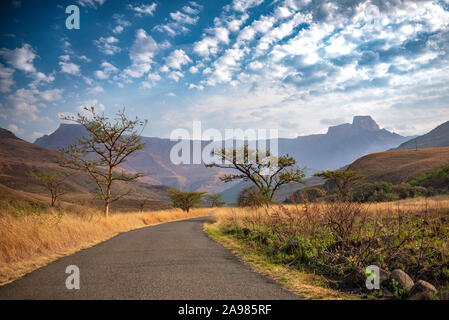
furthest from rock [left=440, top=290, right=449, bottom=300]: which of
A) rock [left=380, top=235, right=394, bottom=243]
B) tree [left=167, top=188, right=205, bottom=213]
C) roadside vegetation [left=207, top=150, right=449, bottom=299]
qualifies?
tree [left=167, top=188, right=205, bottom=213]

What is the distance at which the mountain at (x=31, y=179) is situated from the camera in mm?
87250

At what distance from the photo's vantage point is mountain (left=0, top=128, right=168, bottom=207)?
3435 inches

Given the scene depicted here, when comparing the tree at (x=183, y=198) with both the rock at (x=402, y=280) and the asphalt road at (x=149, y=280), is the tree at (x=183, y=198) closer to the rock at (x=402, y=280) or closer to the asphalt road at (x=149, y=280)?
the asphalt road at (x=149, y=280)

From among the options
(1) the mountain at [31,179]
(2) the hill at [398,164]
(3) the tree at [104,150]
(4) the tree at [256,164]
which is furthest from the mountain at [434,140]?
(3) the tree at [104,150]

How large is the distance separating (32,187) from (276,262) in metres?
105

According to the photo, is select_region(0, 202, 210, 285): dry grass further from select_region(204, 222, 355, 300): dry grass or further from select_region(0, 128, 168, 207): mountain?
select_region(0, 128, 168, 207): mountain

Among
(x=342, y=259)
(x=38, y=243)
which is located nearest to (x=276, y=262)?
(x=342, y=259)

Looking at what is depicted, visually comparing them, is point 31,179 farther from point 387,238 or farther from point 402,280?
point 402,280

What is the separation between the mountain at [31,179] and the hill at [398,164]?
58650 millimetres

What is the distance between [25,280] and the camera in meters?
4.96

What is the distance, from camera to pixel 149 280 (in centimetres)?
489

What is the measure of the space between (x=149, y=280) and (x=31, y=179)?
11374cm

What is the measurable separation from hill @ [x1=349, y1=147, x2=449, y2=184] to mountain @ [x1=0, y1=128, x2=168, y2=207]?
58.6 m
